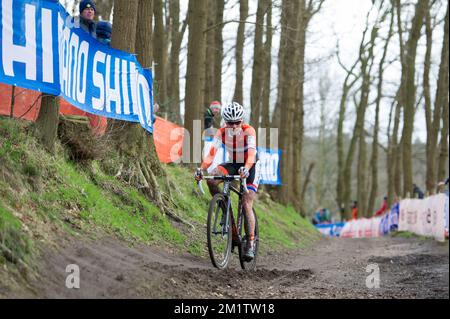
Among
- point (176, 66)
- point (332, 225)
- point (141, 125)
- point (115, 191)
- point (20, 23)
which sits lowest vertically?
point (332, 225)

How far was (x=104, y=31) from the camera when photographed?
12875 mm

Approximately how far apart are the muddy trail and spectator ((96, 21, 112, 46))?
181 inches

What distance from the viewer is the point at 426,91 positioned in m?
30.4

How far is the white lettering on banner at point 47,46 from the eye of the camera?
29.1 feet

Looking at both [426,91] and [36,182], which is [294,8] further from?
[36,182]

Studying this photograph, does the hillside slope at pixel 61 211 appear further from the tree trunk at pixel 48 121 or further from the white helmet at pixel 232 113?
the white helmet at pixel 232 113

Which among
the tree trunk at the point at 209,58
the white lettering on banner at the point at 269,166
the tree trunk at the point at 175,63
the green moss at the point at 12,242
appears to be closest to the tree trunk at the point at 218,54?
the tree trunk at the point at 209,58

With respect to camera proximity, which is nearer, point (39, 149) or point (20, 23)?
point (20, 23)

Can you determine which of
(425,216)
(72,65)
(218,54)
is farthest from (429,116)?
(72,65)

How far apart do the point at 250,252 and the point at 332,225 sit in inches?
1396

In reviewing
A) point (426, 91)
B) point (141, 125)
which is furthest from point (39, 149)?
point (426, 91)

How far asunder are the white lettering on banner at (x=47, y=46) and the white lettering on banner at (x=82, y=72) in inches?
40.9

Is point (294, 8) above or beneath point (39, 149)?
above

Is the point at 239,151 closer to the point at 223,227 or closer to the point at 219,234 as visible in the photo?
the point at 223,227
